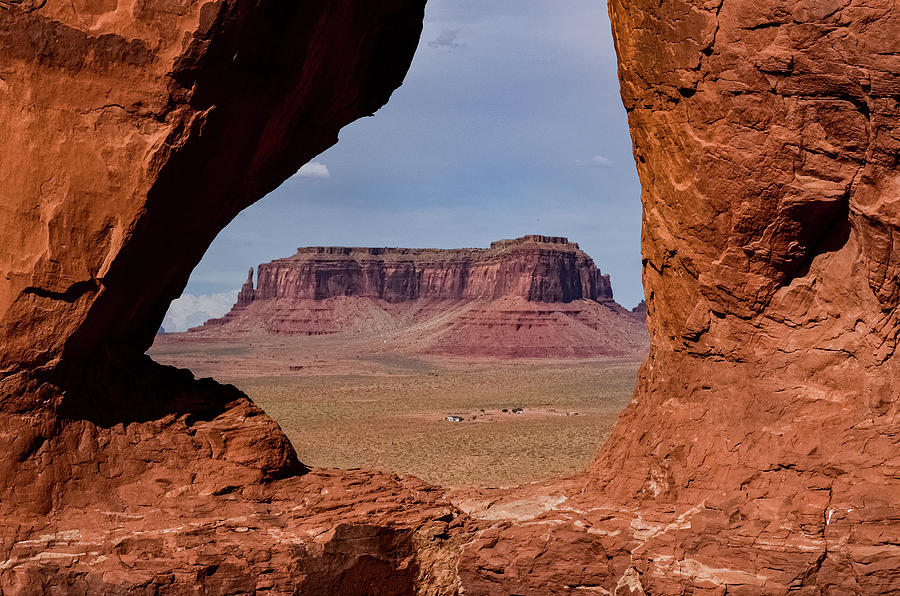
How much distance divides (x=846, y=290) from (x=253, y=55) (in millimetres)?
5312

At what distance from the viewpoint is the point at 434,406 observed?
4672cm

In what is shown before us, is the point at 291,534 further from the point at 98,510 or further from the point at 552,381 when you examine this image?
the point at 552,381

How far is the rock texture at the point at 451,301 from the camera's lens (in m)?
99.1

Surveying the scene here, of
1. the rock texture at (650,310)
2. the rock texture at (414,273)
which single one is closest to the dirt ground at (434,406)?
the rock texture at (650,310)

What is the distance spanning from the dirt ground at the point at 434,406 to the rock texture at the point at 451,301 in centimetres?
956

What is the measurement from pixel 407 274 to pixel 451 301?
10693 millimetres

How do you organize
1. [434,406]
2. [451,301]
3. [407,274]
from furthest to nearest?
1. [407,274]
2. [451,301]
3. [434,406]

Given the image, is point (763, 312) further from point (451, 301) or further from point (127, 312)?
point (451, 301)

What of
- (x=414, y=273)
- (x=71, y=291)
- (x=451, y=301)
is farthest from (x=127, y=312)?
(x=414, y=273)

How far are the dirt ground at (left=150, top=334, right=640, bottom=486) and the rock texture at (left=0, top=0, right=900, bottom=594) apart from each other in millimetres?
15095

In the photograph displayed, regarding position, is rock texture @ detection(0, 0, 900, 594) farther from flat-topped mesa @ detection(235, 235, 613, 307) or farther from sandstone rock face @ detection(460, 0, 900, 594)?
flat-topped mesa @ detection(235, 235, 613, 307)

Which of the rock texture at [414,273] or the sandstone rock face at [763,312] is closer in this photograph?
the sandstone rock face at [763,312]

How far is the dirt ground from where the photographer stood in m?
26.7

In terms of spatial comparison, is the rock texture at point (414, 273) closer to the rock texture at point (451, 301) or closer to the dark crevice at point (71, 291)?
the rock texture at point (451, 301)
